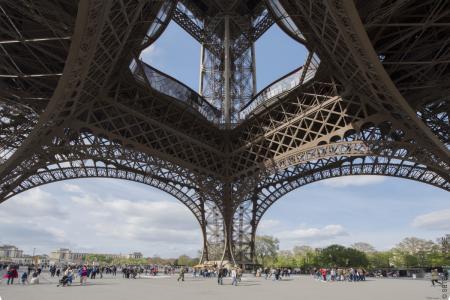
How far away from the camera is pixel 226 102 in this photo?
133 feet

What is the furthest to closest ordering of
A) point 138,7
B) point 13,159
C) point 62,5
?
point 13,159 < point 62,5 < point 138,7

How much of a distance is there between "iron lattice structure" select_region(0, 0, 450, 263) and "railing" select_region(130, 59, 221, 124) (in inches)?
5.3

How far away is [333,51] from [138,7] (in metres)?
10.3

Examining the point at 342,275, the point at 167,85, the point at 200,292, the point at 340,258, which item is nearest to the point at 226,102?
the point at 167,85

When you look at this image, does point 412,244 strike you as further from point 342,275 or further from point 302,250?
point 342,275

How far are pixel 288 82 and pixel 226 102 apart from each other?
10583mm

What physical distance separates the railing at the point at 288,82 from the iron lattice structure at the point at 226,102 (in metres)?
0.12

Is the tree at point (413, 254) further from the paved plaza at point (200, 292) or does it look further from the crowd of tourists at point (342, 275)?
the paved plaza at point (200, 292)

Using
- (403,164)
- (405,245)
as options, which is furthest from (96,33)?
(405,245)

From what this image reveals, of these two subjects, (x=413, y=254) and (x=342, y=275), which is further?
(x=413, y=254)

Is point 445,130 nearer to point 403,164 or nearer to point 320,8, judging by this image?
point 403,164

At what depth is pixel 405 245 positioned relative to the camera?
155 metres

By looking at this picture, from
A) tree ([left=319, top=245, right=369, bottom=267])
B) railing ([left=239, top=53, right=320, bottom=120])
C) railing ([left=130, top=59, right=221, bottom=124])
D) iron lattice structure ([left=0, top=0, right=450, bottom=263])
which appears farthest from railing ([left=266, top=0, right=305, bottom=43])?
tree ([left=319, top=245, right=369, bottom=267])

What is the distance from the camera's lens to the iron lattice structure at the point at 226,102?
1866 centimetres
